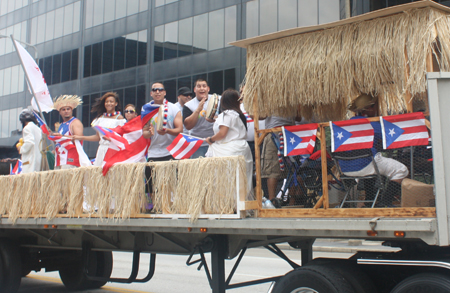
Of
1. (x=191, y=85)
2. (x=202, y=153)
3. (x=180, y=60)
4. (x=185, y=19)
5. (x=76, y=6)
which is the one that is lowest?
(x=202, y=153)

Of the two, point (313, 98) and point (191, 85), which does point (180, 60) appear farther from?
point (313, 98)

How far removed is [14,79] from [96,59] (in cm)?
1054

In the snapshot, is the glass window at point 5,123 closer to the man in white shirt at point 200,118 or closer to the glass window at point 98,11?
the glass window at point 98,11

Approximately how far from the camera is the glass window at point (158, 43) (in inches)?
1155

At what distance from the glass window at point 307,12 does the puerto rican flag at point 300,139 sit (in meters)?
19.2

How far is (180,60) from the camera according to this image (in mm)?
28156

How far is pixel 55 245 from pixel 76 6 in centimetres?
3194

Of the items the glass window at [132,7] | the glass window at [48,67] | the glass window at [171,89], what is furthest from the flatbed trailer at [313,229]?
the glass window at [48,67]

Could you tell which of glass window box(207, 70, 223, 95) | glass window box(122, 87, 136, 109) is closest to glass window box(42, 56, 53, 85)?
glass window box(122, 87, 136, 109)

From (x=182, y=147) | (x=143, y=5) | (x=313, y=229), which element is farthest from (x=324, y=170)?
(x=143, y=5)

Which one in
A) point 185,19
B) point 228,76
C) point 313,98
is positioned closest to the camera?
point 313,98

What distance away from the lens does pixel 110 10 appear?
32656mm

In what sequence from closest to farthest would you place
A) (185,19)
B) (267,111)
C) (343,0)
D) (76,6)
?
(267,111) < (343,0) < (185,19) < (76,6)

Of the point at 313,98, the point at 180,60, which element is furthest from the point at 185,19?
the point at 313,98
